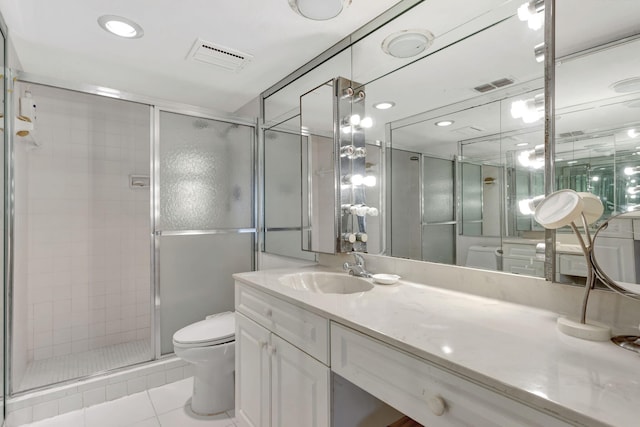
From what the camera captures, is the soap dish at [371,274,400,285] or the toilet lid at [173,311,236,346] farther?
the toilet lid at [173,311,236,346]

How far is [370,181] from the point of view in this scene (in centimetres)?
183

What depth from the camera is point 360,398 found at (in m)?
1.15

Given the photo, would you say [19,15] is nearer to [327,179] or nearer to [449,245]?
[327,179]

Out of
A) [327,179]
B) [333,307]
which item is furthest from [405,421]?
[327,179]

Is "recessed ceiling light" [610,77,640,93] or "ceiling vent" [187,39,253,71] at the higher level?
"ceiling vent" [187,39,253,71]

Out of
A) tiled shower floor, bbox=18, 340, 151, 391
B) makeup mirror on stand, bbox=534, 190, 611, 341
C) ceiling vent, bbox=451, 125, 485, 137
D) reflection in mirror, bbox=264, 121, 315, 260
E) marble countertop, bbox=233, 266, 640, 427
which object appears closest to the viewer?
marble countertop, bbox=233, 266, 640, 427

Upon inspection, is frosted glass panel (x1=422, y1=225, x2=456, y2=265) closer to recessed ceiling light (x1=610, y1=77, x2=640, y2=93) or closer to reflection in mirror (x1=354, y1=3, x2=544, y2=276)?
reflection in mirror (x1=354, y1=3, x2=544, y2=276)

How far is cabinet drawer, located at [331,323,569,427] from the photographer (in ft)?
2.08

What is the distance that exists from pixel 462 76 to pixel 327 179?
37.7 inches

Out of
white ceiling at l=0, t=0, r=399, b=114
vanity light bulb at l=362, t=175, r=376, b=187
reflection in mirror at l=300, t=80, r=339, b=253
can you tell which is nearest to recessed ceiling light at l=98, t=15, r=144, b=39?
white ceiling at l=0, t=0, r=399, b=114

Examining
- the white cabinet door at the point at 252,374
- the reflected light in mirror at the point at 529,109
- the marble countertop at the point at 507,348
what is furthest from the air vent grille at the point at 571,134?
the white cabinet door at the point at 252,374

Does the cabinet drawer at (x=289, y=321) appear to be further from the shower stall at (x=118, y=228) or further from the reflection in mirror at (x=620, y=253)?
the shower stall at (x=118, y=228)

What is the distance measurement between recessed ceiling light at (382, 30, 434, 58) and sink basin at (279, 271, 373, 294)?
49.7 inches

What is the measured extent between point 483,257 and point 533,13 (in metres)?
0.95
